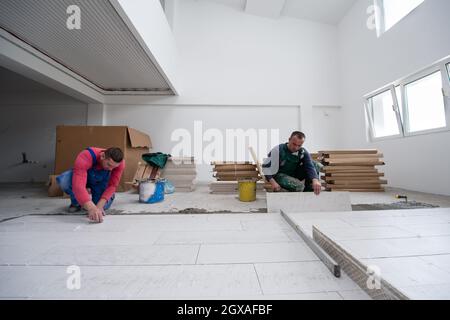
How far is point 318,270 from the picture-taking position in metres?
0.90

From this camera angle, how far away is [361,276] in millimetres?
776

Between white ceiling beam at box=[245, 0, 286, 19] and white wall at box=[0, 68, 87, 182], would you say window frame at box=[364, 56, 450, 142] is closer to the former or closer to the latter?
white ceiling beam at box=[245, 0, 286, 19]

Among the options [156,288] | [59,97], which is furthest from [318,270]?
[59,97]

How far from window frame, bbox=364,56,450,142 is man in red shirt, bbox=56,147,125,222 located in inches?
170

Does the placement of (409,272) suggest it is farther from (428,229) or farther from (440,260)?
(428,229)

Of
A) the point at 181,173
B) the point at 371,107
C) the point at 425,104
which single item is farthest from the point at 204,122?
the point at 425,104

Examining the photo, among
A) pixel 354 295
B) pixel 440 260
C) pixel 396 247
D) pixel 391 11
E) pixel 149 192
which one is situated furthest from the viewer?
pixel 391 11

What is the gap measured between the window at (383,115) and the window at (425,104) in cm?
22

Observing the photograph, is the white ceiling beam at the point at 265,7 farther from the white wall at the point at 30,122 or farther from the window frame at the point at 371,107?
the white wall at the point at 30,122

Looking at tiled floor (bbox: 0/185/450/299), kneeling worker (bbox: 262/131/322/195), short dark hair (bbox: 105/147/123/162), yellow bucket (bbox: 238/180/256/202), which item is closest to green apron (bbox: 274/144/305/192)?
kneeling worker (bbox: 262/131/322/195)

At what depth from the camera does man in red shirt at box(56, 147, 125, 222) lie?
165 cm

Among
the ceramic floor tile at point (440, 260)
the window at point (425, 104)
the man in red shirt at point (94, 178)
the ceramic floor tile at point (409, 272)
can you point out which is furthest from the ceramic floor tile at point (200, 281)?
the window at point (425, 104)

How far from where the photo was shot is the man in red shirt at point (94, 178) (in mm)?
1653

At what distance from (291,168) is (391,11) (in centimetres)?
384
